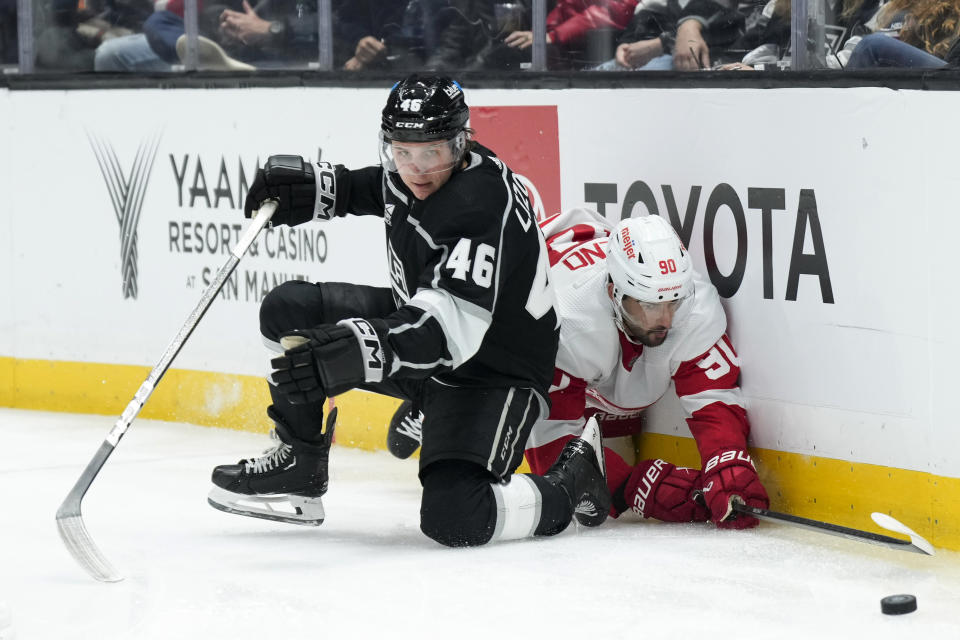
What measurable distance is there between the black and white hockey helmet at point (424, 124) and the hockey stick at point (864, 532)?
1046 mm

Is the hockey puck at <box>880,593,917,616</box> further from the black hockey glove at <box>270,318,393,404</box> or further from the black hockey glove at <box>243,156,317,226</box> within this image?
the black hockey glove at <box>243,156,317,226</box>

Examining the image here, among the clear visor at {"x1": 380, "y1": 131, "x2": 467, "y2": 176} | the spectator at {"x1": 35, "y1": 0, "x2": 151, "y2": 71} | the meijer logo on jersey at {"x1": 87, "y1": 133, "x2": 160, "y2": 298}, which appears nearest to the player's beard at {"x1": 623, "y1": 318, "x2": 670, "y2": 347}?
the clear visor at {"x1": 380, "y1": 131, "x2": 467, "y2": 176}

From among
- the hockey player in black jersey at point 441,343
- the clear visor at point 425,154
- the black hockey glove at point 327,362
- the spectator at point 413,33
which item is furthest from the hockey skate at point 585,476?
the spectator at point 413,33

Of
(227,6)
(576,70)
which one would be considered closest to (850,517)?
(576,70)

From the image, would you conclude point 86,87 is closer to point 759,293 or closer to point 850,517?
point 759,293

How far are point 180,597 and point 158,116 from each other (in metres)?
2.54

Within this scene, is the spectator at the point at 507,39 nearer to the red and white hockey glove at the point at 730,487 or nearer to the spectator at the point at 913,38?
the spectator at the point at 913,38

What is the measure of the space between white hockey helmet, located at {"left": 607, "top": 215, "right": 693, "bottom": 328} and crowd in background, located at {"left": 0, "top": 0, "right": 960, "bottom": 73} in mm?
486

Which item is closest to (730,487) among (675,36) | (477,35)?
(675,36)

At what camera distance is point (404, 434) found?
402 centimetres

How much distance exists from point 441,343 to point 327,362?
0.27m

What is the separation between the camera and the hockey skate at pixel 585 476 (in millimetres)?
3457

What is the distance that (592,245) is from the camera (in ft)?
12.5

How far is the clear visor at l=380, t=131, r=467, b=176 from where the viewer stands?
327 cm
